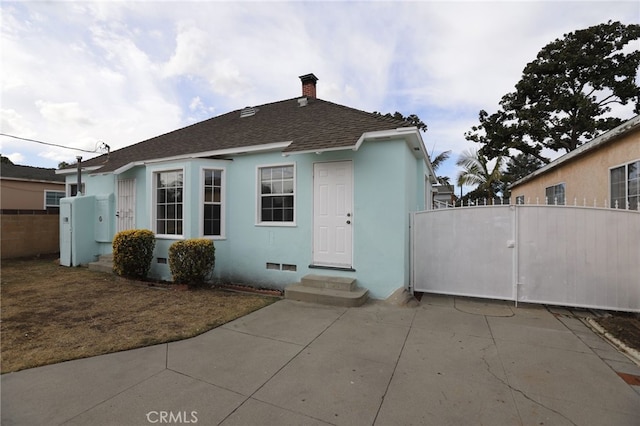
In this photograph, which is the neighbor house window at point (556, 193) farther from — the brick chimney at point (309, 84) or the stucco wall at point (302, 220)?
the brick chimney at point (309, 84)

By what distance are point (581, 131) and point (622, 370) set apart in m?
19.6

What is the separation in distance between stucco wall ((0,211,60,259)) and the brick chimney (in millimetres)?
11531

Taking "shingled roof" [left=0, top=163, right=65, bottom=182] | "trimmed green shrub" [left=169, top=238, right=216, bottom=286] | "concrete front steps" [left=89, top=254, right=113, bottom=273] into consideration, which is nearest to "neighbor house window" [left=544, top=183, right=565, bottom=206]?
"trimmed green shrub" [left=169, top=238, right=216, bottom=286]

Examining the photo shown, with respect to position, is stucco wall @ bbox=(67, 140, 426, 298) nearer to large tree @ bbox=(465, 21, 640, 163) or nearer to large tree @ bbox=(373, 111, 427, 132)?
large tree @ bbox=(465, 21, 640, 163)

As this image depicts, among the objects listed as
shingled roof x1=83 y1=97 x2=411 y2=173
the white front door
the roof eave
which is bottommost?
the white front door

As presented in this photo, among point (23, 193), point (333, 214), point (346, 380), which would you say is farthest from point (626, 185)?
point (23, 193)

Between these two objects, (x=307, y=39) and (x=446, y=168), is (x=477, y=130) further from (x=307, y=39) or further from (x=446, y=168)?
(x=307, y=39)

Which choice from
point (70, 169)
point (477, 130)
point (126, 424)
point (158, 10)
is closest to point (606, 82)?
point (477, 130)

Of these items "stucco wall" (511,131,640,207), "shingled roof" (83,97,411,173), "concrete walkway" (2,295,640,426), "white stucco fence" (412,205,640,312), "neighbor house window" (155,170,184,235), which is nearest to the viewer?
"concrete walkway" (2,295,640,426)

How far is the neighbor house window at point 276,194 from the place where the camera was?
21.8 ft

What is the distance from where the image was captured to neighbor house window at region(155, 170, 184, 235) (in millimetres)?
7387

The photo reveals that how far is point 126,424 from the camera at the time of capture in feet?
7.00

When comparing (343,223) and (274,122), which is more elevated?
(274,122)

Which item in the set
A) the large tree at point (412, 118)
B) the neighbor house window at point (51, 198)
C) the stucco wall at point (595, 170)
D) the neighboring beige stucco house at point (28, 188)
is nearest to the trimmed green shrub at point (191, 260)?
the stucco wall at point (595, 170)
